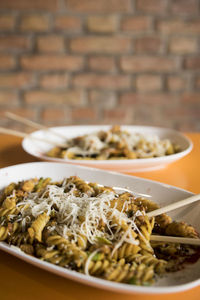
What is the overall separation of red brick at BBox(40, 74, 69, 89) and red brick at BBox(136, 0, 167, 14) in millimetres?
678

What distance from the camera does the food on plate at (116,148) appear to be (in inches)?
51.8

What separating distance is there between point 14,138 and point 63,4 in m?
1.36

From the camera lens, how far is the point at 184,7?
2668 mm

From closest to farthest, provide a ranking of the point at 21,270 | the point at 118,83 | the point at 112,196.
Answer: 1. the point at 21,270
2. the point at 112,196
3. the point at 118,83

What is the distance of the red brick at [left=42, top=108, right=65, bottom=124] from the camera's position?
111 inches

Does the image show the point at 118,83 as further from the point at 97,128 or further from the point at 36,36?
the point at 97,128

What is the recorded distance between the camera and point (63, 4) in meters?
2.61

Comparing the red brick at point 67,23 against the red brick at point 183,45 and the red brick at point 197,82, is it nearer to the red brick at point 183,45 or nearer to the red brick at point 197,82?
the red brick at point 183,45

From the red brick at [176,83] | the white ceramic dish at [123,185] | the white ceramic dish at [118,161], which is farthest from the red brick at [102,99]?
the white ceramic dish at [123,185]

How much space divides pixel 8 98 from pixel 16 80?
14 centimetres

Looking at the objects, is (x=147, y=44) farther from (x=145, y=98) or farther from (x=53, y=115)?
(x=53, y=115)

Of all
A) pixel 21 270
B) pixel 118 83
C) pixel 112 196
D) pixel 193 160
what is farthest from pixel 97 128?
pixel 118 83

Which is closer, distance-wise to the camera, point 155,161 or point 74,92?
point 155,161

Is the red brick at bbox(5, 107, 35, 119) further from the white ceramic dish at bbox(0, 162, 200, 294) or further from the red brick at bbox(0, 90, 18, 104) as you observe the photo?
the white ceramic dish at bbox(0, 162, 200, 294)
